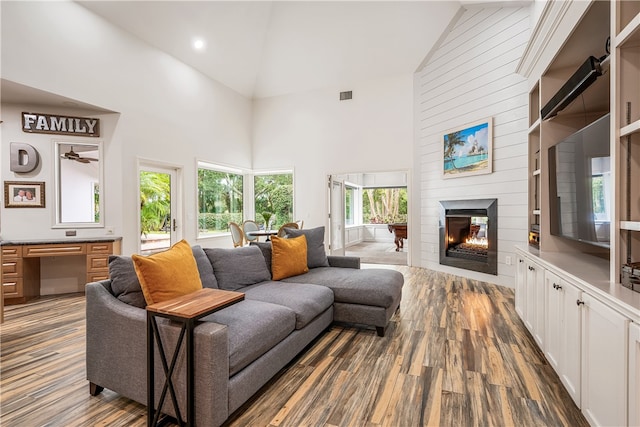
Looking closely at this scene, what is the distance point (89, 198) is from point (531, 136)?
621 centimetres

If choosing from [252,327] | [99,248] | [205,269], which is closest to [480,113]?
[205,269]

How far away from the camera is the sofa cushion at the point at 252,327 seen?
1723mm

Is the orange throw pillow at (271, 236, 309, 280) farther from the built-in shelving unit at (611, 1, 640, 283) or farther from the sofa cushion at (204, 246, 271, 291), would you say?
the built-in shelving unit at (611, 1, 640, 283)

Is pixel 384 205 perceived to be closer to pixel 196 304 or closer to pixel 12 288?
pixel 12 288

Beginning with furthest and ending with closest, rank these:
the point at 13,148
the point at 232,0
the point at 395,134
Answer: the point at 395,134, the point at 232,0, the point at 13,148

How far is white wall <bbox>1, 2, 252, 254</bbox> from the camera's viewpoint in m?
3.79

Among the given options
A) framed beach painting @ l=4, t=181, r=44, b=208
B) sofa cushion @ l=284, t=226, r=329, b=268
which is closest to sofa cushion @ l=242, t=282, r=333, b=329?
sofa cushion @ l=284, t=226, r=329, b=268

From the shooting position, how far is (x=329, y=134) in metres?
7.18

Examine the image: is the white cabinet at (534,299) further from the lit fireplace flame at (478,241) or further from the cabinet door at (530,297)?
the lit fireplace flame at (478,241)

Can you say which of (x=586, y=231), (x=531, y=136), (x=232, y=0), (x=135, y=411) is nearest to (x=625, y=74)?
(x=586, y=231)

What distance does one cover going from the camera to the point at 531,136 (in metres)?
3.55

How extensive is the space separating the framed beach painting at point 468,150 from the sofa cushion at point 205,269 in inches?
173

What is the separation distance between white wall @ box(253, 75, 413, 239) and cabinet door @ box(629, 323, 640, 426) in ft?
17.6

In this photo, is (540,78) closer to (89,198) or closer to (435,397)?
(435,397)
